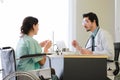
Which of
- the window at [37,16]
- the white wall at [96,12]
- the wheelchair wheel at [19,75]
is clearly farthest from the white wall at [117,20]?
the wheelchair wheel at [19,75]

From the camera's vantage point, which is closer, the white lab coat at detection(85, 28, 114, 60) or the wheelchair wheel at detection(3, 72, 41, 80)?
the wheelchair wheel at detection(3, 72, 41, 80)

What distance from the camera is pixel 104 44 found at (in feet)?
9.09

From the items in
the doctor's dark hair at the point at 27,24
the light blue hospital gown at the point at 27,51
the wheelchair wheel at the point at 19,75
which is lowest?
the wheelchair wheel at the point at 19,75

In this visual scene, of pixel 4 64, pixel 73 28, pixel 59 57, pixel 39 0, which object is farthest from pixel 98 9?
pixel 4 64

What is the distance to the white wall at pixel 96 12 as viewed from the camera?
420 cm

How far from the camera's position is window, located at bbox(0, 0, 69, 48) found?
3803 millimetres

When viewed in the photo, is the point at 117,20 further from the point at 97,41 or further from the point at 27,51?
the point at 27,51

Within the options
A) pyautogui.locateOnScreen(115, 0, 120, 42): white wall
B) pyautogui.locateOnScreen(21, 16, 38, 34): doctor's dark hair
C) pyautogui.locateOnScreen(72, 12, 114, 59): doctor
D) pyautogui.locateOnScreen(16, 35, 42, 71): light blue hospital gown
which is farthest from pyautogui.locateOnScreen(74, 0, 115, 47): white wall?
pyautogui.locateOnScreen(16, 35, 42, 71): light blue hospital gown

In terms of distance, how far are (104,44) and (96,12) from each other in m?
1.60

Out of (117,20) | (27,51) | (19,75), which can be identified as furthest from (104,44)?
(117,20)

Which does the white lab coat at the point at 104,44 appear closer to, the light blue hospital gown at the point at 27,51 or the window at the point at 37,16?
the light blue hospital gown at the point at 27,51

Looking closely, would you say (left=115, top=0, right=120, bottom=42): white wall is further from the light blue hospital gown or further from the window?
the light blue hospital gown

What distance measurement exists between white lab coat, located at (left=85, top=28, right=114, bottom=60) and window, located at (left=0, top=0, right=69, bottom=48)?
1.12 m

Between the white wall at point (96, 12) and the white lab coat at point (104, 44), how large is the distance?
133 cm
